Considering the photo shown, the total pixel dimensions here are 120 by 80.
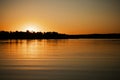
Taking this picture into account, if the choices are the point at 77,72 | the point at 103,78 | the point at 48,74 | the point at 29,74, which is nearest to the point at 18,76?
the point at 29,74

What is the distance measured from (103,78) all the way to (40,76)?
116 inches

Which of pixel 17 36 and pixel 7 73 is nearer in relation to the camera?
pixel 7 73

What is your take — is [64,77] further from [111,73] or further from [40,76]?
[111,73]

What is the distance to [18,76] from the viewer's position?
1330cm

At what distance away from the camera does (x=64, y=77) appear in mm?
12852

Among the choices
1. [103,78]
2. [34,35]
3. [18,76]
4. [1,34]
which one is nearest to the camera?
[103,78]

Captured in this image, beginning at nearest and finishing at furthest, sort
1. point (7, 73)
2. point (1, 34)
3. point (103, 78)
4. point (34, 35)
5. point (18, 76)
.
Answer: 1. point (103, 78)
2. point (18, 76)
3. point (7, 73)
4. point (1, 34)
5. point (34, 35)

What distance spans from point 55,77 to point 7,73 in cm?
289

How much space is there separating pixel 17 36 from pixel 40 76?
490 ft

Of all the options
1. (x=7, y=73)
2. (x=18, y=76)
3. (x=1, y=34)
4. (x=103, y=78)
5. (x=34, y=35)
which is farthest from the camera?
(x=34, y=35)

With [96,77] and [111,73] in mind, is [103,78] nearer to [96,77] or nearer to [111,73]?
[96,77]

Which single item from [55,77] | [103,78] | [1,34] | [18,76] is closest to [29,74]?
[18,76]

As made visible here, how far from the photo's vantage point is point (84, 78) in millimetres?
12586

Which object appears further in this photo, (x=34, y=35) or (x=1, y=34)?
(x=34, y=35)
